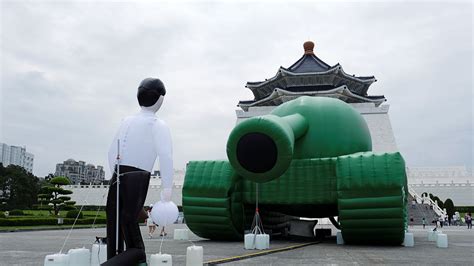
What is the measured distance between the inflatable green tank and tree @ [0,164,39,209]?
24.3 m

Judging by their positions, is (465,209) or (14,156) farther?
(14,156)

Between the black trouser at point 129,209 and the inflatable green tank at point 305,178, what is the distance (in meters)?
4.96

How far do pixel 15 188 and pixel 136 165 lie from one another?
31.0 meters

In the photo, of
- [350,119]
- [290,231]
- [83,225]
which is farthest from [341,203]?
[83,225]

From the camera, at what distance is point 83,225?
2377 centimetres

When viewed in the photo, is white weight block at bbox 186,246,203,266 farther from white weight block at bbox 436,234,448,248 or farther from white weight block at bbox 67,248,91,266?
white weight block at bbox 436,234,448,248

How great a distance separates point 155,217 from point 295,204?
770cm

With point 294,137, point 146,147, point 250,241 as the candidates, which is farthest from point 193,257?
point 294,137

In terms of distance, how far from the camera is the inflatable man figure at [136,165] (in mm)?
5176

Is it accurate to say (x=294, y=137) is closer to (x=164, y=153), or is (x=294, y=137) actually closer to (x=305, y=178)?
(x=305, y=178)

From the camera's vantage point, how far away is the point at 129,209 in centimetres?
519

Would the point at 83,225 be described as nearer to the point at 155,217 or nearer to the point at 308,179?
the point at 308,179

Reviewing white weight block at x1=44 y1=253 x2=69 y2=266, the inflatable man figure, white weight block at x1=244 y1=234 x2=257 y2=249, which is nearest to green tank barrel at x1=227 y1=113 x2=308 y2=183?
white weight block at x1=244 y1=234 x2=257 y2=249

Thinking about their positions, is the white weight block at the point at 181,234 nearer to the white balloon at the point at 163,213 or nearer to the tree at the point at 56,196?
the white balloon at the point at 163,213
